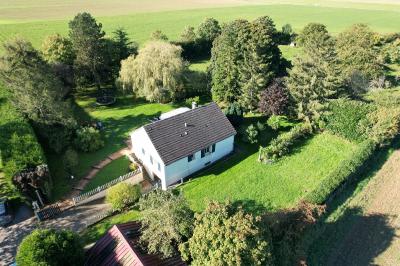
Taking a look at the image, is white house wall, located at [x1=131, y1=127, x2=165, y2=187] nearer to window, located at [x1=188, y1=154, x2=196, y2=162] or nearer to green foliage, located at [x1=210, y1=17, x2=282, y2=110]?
window, located at [x1=188, y1=154, x2=196, y2=162]

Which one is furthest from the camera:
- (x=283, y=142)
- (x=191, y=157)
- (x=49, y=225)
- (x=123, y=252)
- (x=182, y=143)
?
(x=283, y=142)

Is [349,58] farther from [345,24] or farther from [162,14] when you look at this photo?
[162,14]

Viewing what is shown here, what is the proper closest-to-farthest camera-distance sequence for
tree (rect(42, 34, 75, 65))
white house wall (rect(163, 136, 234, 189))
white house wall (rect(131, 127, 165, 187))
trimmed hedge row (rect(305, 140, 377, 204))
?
trimmed hedge row (rect(305, 140, 377, 204)) → white house wall (rect(131, 127, 165, 187)) → white house wall (rect(163, 136, 234, 189)) → tree (rect(42, 34, 75, 65))

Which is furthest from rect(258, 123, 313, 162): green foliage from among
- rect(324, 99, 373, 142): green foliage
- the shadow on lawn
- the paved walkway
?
the paved walkway

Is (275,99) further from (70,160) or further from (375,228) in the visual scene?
(70,160)

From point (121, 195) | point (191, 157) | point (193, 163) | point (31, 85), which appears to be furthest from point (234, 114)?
point (31, 85)

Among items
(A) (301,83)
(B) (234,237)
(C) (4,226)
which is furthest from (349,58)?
(C) (4,226)
